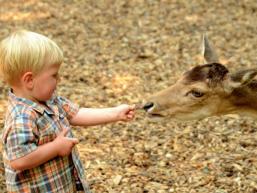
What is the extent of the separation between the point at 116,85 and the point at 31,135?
405 centimetres

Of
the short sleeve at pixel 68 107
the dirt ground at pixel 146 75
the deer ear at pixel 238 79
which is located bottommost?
the dirt ground at pixel 146 75

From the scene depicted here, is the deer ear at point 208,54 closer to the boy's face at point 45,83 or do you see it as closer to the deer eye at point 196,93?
the deer eye at point 196,93

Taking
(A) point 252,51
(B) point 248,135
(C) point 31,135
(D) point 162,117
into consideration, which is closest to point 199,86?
(D) point 162,117

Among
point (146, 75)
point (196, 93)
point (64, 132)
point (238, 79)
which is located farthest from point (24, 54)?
point (146, 75)

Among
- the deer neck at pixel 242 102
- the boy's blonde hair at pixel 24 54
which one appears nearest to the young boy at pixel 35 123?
the boy's blonde hair at pixel 24 54

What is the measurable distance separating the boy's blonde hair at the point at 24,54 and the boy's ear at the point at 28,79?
2 cm

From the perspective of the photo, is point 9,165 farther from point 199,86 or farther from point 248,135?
point 248,135

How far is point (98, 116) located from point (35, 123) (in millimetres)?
517

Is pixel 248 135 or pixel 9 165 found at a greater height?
pixel 9 165

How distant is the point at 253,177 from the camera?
4637mm

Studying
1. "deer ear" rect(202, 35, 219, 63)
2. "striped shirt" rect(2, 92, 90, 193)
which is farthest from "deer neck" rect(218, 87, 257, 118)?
"striped shirt" rect(2, 92, 90, 193)

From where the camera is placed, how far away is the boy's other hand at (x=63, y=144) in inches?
109

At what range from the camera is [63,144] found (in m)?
2.79

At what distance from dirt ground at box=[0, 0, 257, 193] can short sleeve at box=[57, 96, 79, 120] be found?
142cm
